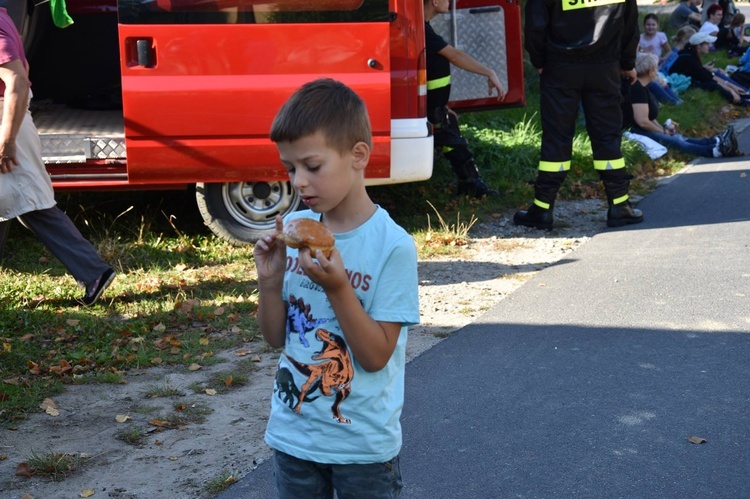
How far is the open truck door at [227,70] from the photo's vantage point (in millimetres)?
6727

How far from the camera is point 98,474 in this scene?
12.7 ft

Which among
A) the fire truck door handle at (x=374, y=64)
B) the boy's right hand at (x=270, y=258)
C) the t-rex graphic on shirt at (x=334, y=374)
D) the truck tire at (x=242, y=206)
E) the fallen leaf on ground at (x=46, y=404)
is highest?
the fire truck door handle at (x=374, y=64)

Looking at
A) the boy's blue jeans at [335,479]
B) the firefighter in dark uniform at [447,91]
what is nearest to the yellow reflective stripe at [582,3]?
the firefighter in dark uniform at [447,91]

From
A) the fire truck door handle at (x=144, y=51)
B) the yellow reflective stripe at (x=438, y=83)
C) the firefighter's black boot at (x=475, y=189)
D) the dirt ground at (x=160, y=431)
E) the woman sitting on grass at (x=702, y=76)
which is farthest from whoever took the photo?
the woman sitting on grass at (x=702, y=76)

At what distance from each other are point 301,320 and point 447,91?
631cm

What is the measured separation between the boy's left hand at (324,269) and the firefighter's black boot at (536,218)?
6.00m

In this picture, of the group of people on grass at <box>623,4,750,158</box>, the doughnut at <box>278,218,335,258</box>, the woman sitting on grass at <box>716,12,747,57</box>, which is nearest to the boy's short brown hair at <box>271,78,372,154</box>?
the doughnut at <box>278,218,335,258</box>

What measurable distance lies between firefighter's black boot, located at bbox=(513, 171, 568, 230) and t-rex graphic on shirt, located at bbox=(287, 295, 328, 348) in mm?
5778

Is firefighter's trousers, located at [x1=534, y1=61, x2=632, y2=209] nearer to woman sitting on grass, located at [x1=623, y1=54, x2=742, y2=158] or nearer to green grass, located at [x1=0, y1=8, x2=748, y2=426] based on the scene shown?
green grass, located at [x1=0, y1=8, x2=748, y2=426]

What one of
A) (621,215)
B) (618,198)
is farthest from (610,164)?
(621,215)

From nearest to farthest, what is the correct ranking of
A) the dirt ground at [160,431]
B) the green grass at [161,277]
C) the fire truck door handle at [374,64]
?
the dirt ground at [160,431]
the green grass at [161,277]
the fire truck door handle at [374,64]

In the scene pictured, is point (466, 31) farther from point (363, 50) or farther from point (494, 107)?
point (363, 50)

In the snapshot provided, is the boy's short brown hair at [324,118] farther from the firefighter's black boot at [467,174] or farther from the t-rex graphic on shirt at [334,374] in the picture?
the firefighter's black boot at [467,174]

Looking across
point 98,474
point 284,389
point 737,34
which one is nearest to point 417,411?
point 98,474
